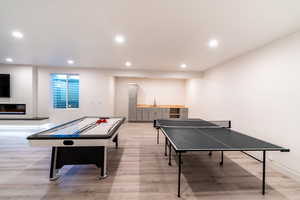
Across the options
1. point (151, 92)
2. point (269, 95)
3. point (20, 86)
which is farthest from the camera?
point (151, 92)

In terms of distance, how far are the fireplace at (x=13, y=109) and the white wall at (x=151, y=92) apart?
3.76 meters

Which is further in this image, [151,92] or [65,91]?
[151,92]

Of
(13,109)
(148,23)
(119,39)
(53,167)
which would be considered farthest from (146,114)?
(13,109)

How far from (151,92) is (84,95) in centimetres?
331

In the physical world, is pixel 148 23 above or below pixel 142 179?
above

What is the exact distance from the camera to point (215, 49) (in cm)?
323

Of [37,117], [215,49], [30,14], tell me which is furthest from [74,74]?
[215,49]

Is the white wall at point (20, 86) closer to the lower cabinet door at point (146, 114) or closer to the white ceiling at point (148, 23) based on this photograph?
the white ceiling at point (148, 23)

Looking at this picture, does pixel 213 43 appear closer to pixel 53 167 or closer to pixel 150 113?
pixel 53 167

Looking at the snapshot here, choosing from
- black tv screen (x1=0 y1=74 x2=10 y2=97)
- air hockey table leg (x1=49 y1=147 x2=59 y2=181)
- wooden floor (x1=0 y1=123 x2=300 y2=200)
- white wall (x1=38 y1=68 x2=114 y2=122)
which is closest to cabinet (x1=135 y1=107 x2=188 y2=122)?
white wall (x1=38 y1=68 x2=114 y2=122)

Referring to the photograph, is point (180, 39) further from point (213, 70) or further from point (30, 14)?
point (213, 70)

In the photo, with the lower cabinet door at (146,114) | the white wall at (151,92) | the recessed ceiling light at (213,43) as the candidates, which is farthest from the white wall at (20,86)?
the recessed ceiling light at (213,43)

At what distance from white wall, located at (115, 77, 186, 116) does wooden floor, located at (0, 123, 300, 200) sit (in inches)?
170

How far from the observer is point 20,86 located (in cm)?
529
